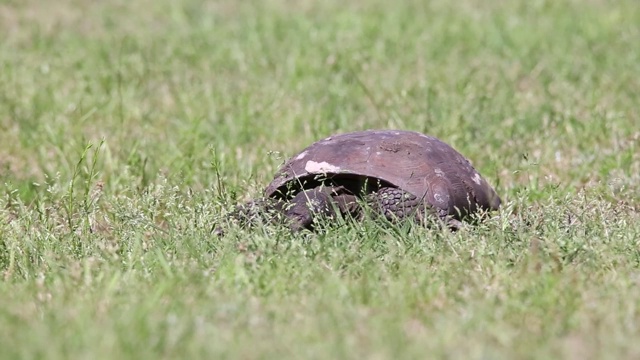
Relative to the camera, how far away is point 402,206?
451cm

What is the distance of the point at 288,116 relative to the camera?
685cm

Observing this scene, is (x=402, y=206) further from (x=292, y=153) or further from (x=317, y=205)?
(x=292, y=153)

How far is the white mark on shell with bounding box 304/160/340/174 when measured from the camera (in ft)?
15.2

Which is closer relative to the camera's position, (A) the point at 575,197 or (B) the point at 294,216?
(B) the point at 294,216

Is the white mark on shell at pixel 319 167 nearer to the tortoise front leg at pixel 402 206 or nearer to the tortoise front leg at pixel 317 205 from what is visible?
the tortoise front leg at pixel 317 205

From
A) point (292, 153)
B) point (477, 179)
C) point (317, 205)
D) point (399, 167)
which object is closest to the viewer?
point (317, 205)

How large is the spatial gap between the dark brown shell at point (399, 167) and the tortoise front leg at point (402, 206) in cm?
3

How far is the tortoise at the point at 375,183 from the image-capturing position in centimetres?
447

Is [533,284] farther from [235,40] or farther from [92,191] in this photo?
[235,40]

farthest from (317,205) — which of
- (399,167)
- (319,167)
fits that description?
(399,167)

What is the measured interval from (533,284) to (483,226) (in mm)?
616

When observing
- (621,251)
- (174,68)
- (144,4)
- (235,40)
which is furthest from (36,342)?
A: (144,4)

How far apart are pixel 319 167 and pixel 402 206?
1.27 ft

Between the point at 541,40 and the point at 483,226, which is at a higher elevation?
the point at 483,226
